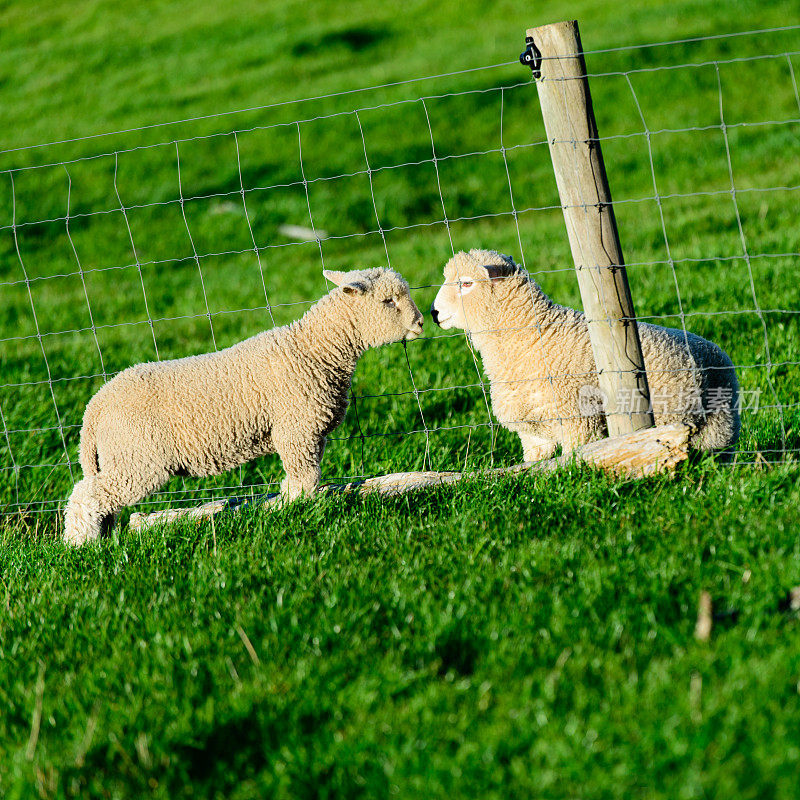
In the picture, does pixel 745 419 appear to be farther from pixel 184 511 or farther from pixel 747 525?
pixel 184 511

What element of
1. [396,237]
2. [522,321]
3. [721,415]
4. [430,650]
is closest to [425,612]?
[430,650]

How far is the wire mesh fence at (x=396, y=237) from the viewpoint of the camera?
203 inches

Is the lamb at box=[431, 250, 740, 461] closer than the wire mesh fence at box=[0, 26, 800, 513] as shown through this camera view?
Yes

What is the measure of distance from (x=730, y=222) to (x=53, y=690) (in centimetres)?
841

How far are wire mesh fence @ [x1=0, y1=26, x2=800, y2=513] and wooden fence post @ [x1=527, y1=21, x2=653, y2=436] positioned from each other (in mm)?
222

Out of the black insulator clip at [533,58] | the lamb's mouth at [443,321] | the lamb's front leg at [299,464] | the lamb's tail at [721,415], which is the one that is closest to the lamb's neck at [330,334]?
the lamb's front leg at [299,464]

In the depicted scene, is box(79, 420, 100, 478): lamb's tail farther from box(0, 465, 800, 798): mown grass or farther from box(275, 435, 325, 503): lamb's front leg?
box(275, 435, 325, 503): lamb's front leg

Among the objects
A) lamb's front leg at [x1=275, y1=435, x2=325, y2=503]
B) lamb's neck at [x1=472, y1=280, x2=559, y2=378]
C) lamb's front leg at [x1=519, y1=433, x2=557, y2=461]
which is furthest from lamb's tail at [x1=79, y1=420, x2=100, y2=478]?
lamb's front leg at [x1=519, y1=433, x2=557, y2=461]

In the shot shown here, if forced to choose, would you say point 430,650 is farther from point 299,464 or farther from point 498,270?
point 498,270

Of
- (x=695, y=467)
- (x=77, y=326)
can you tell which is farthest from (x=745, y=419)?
(x=77, y=326)

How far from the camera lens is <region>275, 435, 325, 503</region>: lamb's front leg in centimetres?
407

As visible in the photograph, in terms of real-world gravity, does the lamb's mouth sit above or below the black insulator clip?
below

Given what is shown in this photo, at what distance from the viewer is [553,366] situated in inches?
169

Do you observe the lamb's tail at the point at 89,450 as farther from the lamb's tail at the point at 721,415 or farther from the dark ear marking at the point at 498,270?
the lamb's tail at the point at 721,415
